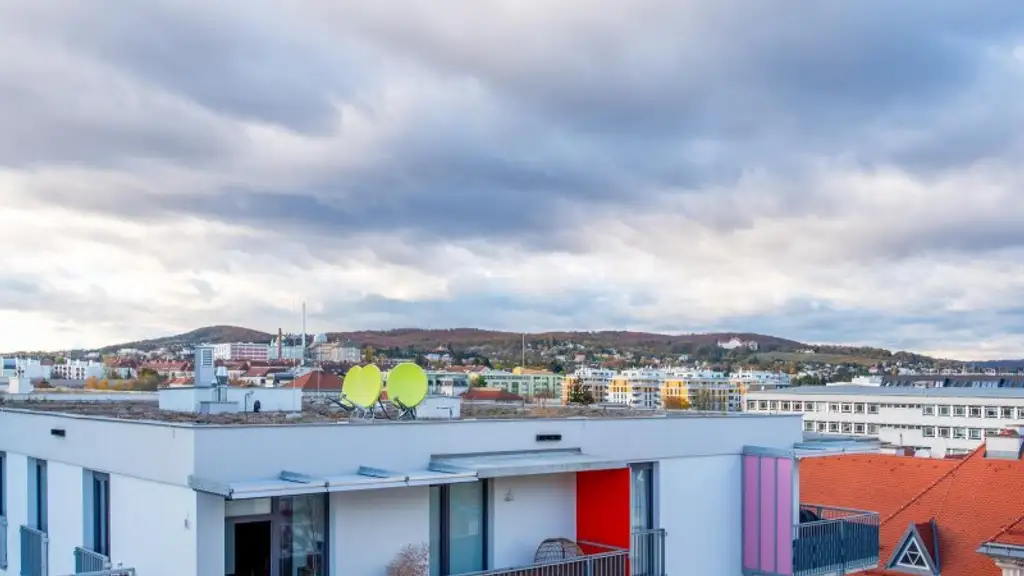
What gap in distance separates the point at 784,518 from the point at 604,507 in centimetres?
353

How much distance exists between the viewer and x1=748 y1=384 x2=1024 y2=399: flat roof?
299 feet

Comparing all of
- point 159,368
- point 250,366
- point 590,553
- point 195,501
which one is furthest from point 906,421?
point 195,501

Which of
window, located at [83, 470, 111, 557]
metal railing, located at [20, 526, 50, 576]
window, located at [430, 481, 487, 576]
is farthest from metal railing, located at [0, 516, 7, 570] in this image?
window, located at [430, 481, 487, 576]

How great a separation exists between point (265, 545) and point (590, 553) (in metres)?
5.29

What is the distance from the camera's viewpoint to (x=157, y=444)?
38.0 feet

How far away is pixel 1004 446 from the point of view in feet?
109

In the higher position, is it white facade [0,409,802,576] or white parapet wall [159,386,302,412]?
white parapet wall [159,386,302,412]

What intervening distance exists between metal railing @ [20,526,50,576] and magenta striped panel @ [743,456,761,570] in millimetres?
11038

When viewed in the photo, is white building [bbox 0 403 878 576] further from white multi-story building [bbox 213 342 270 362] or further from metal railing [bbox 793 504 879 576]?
white multi-story building [bbox 213 342 270 362]

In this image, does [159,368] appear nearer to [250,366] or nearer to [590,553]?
[250,366]

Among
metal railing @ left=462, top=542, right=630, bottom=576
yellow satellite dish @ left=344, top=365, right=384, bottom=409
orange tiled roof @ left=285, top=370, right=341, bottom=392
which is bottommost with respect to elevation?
metal railing @ left=462, top=542, right=630, bottom=576

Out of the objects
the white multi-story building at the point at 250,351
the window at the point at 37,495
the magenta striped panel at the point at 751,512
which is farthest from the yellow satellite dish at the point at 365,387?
the white multi-story building at the point at 250,351

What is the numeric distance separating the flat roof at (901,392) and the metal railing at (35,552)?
89.0 meters

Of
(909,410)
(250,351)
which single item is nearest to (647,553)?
(250,351)
